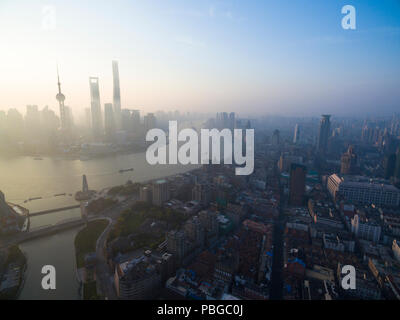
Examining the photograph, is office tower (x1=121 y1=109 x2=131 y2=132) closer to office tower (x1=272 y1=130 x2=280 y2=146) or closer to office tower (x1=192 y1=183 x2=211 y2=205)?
office tower (x1=272 y1=130 x2=280 y2=146)

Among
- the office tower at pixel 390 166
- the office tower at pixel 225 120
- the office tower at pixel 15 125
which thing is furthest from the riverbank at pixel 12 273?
the office tower at pixel 225 120

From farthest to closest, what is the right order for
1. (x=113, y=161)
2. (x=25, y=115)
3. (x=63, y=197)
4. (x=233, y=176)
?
(x=25, y=115) < (x=113, y=161) < (x=233, y=176) < (x=63, y=197)

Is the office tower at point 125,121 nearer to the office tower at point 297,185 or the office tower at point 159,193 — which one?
the office tower at point 159,193

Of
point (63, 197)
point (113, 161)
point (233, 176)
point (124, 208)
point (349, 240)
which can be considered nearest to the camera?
point (349, 240)

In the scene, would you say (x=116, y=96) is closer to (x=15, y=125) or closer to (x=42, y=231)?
(x=15, y=125)

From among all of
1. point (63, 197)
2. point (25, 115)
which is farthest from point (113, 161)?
point (25, 115)

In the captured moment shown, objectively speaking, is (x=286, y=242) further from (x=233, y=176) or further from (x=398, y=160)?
(x=398, y=160)

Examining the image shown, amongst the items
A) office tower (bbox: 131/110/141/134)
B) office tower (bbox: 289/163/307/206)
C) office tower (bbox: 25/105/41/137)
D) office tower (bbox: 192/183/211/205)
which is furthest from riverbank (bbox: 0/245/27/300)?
office tower (bbox: 131/110/141/134)
